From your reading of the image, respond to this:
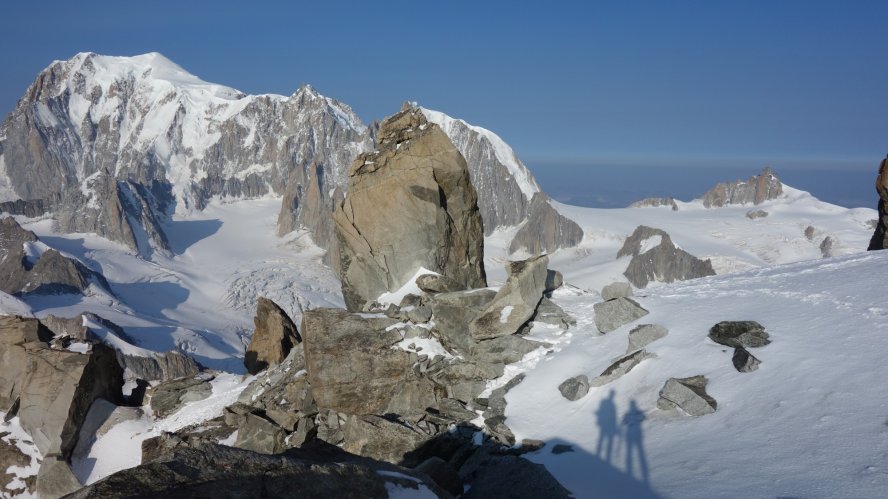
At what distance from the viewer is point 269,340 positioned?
38.1 m

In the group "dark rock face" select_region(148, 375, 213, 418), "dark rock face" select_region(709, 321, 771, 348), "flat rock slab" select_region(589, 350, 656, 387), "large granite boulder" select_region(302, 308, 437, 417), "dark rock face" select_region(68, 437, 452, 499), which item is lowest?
"dark rock face" select_region(148, 375, 213, 418)

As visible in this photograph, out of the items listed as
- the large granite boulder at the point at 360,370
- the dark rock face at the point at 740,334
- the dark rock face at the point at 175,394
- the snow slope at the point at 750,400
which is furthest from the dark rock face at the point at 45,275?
the dark rock face at the point at 740,334

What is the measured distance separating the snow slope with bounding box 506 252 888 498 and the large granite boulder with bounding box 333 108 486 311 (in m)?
8.18

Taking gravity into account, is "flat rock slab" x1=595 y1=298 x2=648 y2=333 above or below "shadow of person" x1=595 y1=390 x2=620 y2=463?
above

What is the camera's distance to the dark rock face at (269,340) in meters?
37.5

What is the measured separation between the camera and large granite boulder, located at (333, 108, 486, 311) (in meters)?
29.3

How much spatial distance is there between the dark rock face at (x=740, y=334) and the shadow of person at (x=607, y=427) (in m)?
4.07

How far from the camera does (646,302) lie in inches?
1005

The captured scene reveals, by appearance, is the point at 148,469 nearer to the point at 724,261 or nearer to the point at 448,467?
the point at 448,467

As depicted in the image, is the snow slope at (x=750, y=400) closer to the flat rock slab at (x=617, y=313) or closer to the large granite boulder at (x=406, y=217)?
the flat rock slab at (x=617, y=313)

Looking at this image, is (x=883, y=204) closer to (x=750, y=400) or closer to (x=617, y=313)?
(x=617, y=313)

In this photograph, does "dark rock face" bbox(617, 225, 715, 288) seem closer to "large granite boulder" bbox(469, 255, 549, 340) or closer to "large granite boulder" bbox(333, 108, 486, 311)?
"large granite boulder" bbox(333, 108, 486, 311)

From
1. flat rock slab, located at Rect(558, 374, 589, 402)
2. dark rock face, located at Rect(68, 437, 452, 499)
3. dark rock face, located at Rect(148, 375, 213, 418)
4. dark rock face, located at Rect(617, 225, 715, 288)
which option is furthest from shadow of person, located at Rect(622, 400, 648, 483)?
dark rock face, located at Rect(617, 225, 715, 288)

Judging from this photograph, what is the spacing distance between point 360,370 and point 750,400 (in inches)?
551
